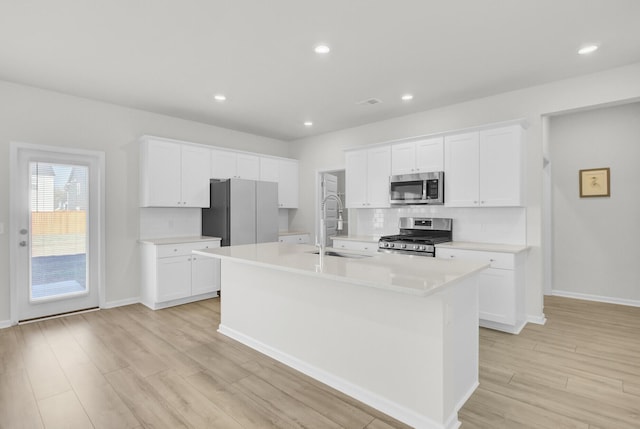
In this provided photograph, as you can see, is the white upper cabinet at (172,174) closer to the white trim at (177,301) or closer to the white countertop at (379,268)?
the white trim at (177,301)

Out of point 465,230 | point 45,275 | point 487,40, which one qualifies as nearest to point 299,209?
point 465,230

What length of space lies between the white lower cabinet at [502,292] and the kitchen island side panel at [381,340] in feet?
Answer: 4.51

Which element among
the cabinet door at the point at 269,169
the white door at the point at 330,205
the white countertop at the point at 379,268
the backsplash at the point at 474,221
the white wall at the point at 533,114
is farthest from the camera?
the white door at the point at 330,205

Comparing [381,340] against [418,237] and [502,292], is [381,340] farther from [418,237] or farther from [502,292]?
[418,237]

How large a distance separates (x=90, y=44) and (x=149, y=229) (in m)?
2.61

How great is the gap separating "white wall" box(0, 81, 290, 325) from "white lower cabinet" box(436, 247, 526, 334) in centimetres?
450

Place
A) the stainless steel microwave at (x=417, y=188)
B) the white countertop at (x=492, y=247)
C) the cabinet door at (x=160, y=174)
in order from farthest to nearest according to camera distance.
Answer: the cabinet door at (x=160, y=174) → the stainless steel microwave at (x=417, y=188) → the white countertop at (x=492, y=247)

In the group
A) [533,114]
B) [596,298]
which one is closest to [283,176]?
[533,114]

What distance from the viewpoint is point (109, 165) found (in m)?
4.44

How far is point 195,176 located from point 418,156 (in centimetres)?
325

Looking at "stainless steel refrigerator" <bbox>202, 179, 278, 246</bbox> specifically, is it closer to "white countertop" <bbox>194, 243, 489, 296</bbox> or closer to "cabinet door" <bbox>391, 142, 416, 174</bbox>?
"white countertop" <bbox>194, 243, 489, 296</bbox>

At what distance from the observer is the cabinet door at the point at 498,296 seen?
3455 mm

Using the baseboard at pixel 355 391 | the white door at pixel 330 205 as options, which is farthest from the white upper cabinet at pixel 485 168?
the baseboard at pixel 355 391

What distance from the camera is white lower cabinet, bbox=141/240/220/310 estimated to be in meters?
4.36
